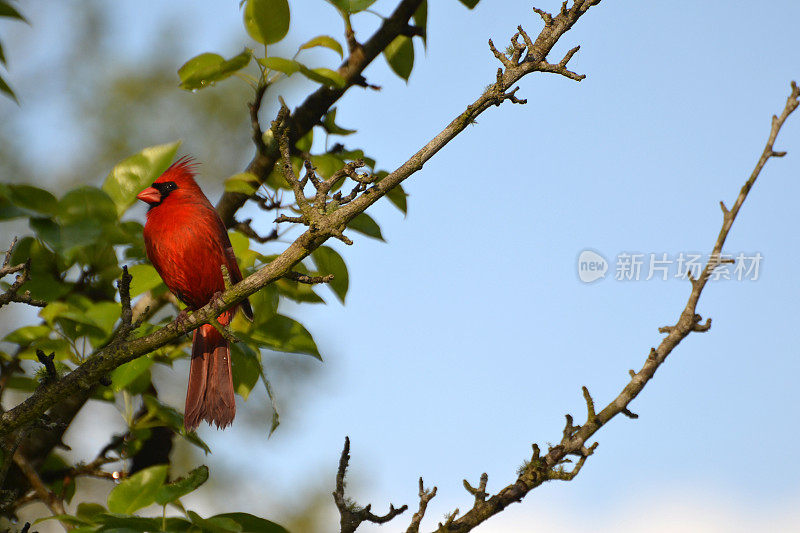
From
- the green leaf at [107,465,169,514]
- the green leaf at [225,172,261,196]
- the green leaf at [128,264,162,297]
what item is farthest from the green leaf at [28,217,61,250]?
the green leaf at [107,465,169,514]

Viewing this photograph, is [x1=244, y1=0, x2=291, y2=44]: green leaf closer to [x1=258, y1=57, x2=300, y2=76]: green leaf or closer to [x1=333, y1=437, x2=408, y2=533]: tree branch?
[x1=258, y1=57, x2=300, y2=76]: green leaf

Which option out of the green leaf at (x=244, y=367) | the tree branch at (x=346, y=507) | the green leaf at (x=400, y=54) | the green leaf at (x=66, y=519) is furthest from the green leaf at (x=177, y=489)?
the green leaf at (x=400, y=54)

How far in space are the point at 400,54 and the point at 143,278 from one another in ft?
4.95

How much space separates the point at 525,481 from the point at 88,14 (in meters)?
9.56

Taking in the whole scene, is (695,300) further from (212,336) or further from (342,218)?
(212,336)

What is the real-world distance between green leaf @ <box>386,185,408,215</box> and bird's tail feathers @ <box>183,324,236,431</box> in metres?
1.02

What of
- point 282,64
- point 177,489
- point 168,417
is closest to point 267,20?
point 282,64

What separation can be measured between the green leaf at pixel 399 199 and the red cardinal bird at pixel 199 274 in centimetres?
75

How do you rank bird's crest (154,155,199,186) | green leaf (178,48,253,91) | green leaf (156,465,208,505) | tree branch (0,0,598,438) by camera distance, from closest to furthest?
1. tree branch (0,0,598,438)
2. green leaf (156,465,208,505)
3. green leaf (178,48,253,91)
4. bird's crest (154,155,199,186)

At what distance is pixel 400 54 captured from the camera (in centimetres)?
→ 356

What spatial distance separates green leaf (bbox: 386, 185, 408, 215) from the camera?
3461 mm

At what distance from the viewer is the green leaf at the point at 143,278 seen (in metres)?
3.21

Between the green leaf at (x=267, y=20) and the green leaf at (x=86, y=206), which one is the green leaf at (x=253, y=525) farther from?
the green leaf at (x=267, y=20)

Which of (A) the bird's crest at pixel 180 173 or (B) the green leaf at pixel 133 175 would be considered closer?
(B) the green leaf at pixel 133 175
